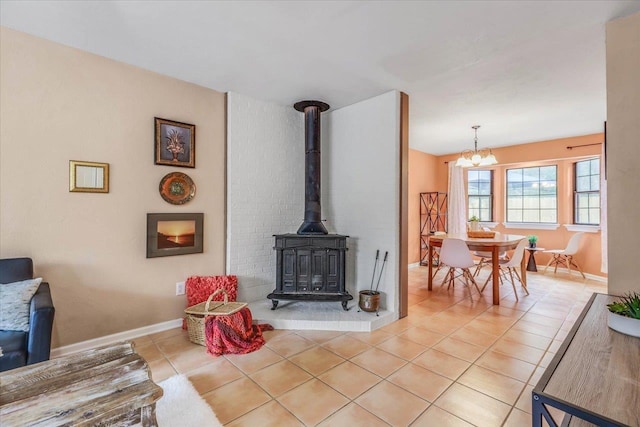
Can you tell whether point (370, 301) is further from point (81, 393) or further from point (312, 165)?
point (81, 393)

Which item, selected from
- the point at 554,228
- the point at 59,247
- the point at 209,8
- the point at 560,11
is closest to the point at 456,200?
the point at 554,228

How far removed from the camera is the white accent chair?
15.9ft

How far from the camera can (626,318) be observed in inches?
47.0

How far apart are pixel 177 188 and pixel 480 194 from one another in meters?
6.07

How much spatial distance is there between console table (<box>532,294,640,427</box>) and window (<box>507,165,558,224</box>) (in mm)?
5448

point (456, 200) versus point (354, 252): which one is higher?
point (456, 200)

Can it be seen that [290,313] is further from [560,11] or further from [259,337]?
[560,11]

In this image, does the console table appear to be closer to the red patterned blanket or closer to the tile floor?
the tile floor

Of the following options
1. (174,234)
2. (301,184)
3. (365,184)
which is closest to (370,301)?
(365,184)

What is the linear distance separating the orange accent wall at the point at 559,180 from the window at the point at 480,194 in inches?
4.6

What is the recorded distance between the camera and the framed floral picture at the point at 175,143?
110 inches

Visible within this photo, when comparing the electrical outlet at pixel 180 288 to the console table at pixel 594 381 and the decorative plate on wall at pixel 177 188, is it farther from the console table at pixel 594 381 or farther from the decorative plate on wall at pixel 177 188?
the console table at pixel 594 381

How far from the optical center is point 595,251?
195 inches

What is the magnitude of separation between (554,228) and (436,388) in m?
5.13
